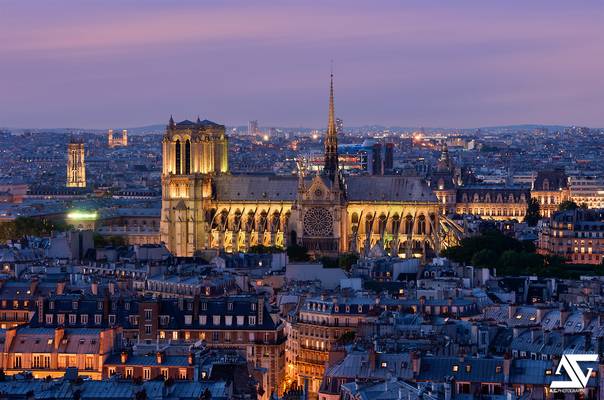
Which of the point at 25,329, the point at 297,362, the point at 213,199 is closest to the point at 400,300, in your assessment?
the point at 297,362

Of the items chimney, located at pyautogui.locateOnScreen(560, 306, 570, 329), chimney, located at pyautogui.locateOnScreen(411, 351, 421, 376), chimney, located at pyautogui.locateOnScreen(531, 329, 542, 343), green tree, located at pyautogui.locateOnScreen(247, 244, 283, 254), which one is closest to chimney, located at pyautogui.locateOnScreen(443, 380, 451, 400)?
chimney, located at pyautogui.locateOnScreen(411, 351, 421, 376)

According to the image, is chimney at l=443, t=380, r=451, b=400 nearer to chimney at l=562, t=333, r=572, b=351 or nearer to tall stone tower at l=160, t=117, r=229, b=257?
chimney at l=562, t=333, r=572, b=351

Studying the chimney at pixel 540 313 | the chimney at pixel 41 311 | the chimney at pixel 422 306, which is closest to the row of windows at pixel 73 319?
the chimney at pixel 41 311

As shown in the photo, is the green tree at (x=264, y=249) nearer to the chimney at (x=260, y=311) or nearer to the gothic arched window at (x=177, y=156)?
the gothic arched window at (x=177, y=156)

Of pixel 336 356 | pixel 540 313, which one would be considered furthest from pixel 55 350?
pixel 540 313

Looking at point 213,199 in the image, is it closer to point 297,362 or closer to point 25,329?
point 297,362

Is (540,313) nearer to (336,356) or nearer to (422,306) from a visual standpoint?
(422,306)
